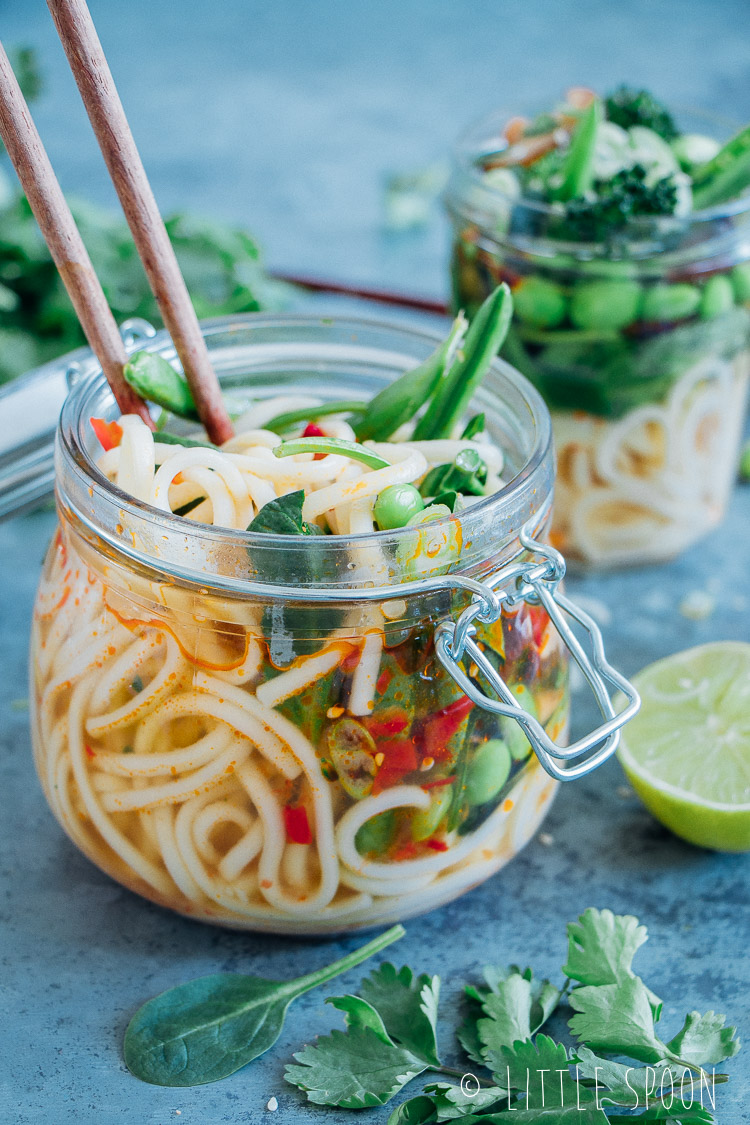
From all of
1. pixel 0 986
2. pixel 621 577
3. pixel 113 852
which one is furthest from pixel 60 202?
pixel 621 577

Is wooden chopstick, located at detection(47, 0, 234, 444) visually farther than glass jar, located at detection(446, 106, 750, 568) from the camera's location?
No

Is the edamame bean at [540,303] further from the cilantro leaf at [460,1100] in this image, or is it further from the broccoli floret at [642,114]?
the cilantro leaf at [460,1100]

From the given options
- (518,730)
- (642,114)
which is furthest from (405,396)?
(642,114)

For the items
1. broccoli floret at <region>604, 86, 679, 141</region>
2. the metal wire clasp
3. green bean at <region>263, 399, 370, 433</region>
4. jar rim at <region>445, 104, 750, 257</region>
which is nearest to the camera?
the metal wire clasp

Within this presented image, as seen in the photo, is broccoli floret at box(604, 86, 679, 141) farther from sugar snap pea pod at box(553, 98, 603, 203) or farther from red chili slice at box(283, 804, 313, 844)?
red chili slice at box(283, 804, 313, 844)

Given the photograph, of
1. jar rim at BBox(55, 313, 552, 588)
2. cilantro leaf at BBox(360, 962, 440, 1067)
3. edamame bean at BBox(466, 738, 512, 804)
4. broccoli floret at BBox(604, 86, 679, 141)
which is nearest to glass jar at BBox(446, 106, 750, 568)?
broccoli floret at BBox(604, 86, 679, 141)

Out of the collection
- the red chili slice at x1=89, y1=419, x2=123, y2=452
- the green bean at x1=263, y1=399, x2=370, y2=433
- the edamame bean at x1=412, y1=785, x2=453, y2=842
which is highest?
the red chili slice at x1=89, y1=419, x2=123, y2=452

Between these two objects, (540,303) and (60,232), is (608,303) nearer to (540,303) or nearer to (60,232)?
(540,303)
